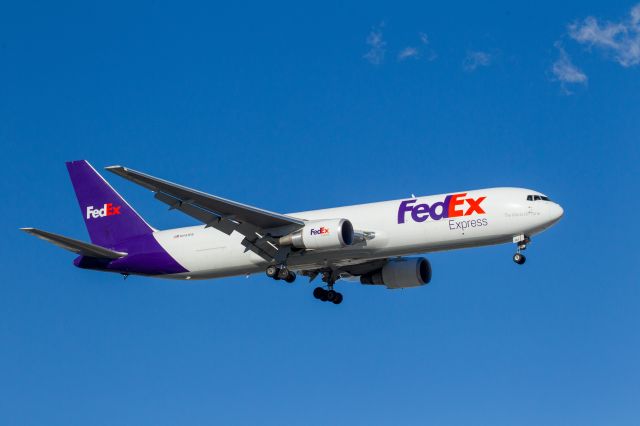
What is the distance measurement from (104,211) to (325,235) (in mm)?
13113

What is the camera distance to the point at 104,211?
172 ft

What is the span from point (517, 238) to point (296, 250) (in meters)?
9.11

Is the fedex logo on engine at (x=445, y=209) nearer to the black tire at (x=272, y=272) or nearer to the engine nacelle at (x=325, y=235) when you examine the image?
the engine nacelle at (x=325, y=235)

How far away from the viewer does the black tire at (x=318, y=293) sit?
167 ft

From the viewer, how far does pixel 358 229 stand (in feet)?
150

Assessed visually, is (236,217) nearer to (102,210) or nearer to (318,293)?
(318,293)

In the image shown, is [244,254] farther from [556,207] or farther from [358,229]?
[556,207]

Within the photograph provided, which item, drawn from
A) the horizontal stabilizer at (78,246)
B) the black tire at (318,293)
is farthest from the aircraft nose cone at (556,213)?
the horizontal stabilizer at (78,246)

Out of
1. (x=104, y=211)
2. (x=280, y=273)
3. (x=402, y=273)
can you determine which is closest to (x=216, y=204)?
(x=280, y=273)

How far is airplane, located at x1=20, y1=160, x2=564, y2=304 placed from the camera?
44.1m

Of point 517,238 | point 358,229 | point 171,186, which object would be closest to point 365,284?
point 358,229

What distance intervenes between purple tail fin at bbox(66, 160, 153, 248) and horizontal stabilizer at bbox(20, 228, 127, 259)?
1349 mm

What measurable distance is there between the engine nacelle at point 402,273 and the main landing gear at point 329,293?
1619mm

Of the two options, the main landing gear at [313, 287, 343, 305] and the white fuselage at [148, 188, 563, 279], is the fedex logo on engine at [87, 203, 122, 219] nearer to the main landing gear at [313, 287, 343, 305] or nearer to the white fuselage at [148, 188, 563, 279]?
the white fuselage at [148, 188, 563, 279]
